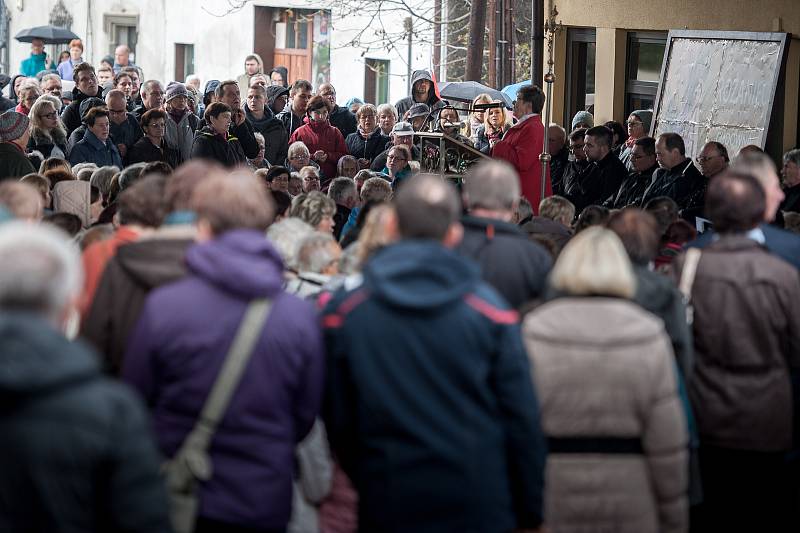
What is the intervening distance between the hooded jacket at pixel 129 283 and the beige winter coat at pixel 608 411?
124cm

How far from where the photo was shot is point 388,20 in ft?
90.1

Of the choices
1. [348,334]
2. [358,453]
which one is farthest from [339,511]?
[348,334]

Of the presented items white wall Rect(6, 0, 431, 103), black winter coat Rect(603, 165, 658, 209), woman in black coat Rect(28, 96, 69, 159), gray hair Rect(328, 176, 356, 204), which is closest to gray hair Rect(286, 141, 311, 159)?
woman in black coat Rect(28, 96, 69, 159)

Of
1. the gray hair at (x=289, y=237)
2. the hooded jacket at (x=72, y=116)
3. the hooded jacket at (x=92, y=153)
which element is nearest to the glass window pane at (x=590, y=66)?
the hooded jacket at (x=72, y=116)

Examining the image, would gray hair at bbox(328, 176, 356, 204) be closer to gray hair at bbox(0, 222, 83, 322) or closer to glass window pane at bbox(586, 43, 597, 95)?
gray hair at bbox(0, 222, 83, 322)

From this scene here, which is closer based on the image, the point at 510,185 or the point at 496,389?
the point at 496,389

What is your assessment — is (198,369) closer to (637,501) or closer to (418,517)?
(418,517)

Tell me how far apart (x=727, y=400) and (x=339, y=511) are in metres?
1.73

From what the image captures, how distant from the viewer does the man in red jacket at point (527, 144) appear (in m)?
11.6

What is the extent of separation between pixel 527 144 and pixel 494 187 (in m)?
6.23

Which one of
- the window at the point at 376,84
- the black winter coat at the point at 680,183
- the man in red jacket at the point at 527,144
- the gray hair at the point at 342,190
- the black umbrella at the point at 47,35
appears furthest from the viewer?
the window at the point at 376,84

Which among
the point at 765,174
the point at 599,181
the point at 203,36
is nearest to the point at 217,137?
the point at 599,181

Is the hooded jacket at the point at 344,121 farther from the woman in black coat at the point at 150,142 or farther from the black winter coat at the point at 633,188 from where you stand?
the black winter coat at the point at 633,188

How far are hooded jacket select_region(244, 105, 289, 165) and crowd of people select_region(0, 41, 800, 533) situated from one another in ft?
28.5
